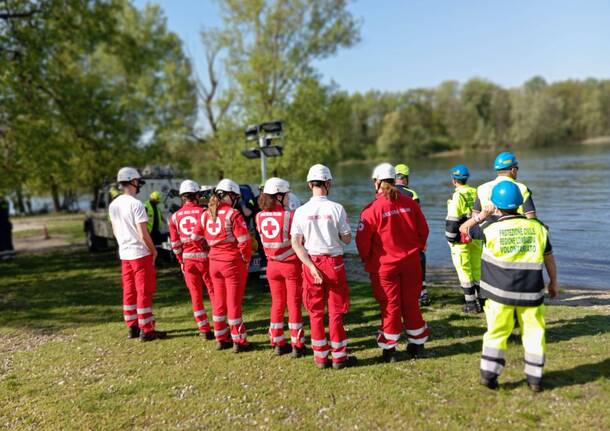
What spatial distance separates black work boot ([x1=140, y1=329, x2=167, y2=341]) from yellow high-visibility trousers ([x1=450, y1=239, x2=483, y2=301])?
439cm

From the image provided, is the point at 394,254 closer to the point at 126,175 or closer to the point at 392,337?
the point at 392,337

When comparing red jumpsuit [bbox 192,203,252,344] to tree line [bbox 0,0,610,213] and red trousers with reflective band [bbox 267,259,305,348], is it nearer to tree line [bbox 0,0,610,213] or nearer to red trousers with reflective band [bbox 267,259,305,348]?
red trousers with reflective band [bbox 267,259,305,348]

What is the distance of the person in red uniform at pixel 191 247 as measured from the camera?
5.91 metres

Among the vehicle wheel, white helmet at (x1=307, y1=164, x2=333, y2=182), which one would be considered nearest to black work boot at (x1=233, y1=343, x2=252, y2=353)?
white helmet at (x1=307, y1=164, x2=333, y2=182)

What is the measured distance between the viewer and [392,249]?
15.8 ft

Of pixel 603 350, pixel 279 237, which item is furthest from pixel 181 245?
pixel 603 350

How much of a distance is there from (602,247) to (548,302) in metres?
6.31

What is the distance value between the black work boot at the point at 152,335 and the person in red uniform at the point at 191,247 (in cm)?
71

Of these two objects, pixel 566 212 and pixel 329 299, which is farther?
pixel 566 212

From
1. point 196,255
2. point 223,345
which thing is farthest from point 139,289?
point 223,345

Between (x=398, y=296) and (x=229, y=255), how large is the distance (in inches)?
80.8

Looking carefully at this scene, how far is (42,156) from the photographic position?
11977mm

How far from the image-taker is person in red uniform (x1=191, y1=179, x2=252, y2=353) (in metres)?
5.41

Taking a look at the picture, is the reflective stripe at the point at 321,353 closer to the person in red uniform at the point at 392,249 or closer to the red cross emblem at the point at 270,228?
the person in red uniform at the point at 392,249
